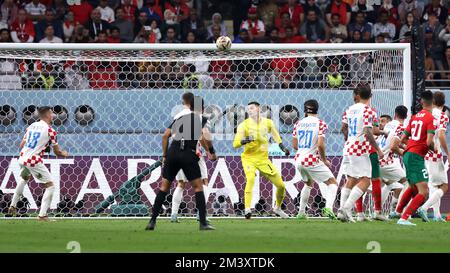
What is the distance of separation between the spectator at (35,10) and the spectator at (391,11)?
8117 millimetres

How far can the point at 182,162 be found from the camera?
14.7 metres

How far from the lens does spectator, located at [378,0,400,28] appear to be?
26.3m

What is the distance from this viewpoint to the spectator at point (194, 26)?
24984mm

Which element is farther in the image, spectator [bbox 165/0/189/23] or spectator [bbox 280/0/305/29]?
spectator [bbox 280/0/305/29]

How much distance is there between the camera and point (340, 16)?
26.0 metres

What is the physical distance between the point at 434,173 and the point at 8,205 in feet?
26.4

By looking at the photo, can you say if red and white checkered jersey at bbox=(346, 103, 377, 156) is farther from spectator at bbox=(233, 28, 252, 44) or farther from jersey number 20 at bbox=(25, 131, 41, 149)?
spectator at bbox=(233, 28, 252, 44)

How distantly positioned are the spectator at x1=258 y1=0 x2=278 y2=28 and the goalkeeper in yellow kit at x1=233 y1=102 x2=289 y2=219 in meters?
6.88

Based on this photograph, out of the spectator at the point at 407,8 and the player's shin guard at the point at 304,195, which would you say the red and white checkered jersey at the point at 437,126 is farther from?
the spectator at the point at 407,8

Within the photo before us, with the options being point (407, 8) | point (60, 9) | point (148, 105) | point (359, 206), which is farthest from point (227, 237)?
point (407, 8)

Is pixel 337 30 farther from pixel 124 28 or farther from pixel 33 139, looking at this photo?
pixel 33 139

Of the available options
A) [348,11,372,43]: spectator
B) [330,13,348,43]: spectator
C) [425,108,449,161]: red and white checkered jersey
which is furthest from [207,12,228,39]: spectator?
[425,108,449,161]: red and white checkered jersey

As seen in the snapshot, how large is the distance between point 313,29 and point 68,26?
18.9 ft

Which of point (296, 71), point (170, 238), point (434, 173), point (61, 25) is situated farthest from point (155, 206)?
point (61, 25)
